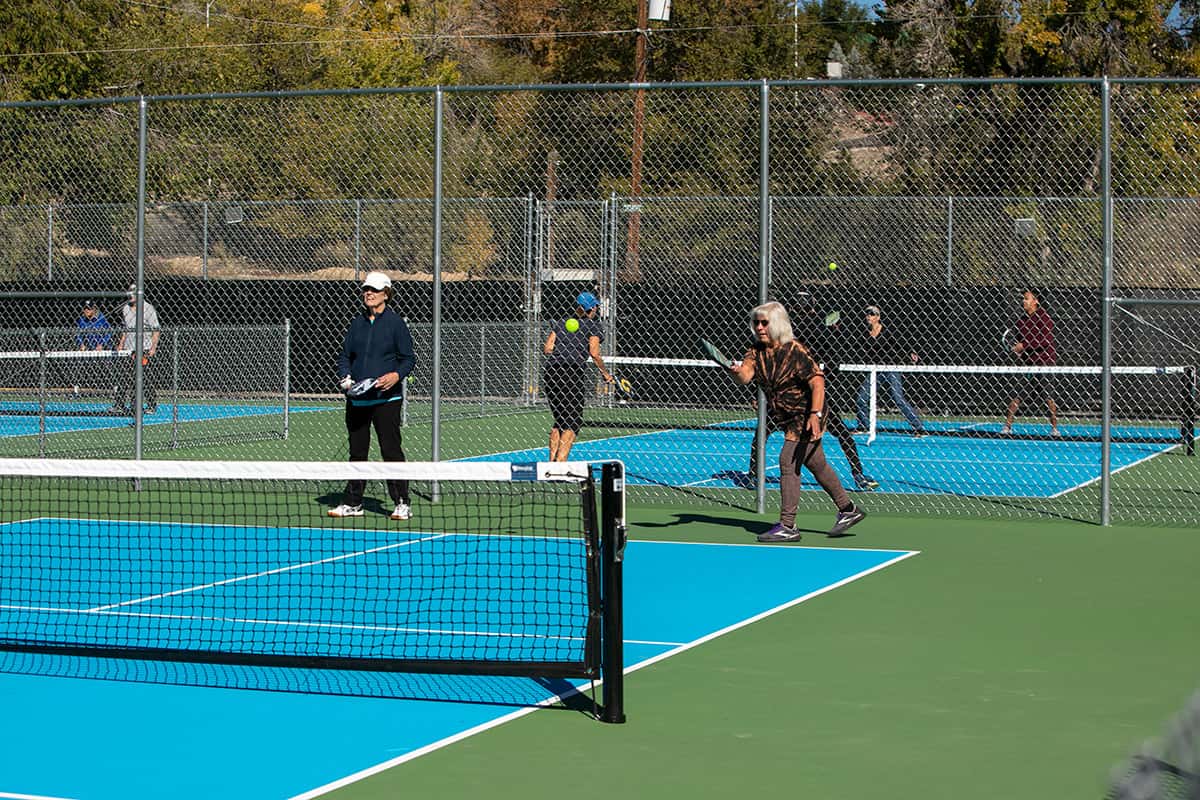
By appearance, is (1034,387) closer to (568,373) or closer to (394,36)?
(568,373)

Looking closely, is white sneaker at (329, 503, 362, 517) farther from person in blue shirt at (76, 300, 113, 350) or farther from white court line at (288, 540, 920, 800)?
person in blue shirt at (76, 300, 113, 350)

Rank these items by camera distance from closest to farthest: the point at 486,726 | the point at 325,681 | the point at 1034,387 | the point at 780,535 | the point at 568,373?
the point at 486,726
the point at 325,681
the point at 780,535
the point at 568,373
the point at 1034,387

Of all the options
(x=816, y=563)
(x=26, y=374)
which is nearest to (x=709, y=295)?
(x=26, y=374)

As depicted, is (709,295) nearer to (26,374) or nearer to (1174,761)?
(26,374)

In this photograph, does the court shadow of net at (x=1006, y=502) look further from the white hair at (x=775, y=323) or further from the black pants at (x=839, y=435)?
the white hair at (x=775, y=323)

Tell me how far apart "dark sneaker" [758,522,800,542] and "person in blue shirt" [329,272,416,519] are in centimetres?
271

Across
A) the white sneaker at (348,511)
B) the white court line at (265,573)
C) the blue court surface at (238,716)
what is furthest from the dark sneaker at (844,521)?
the white sneaker at (348,511)

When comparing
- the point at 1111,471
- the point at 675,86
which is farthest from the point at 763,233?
the point at 1111,471

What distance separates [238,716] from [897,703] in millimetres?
2744

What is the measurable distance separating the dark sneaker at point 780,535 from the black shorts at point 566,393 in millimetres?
3155

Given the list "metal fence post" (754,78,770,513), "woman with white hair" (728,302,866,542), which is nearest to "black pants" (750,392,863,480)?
"metal fence post" (754,78,770,513)

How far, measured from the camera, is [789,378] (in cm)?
1148

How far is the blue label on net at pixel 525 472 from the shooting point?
23.7 feet

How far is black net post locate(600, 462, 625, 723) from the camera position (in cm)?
685
